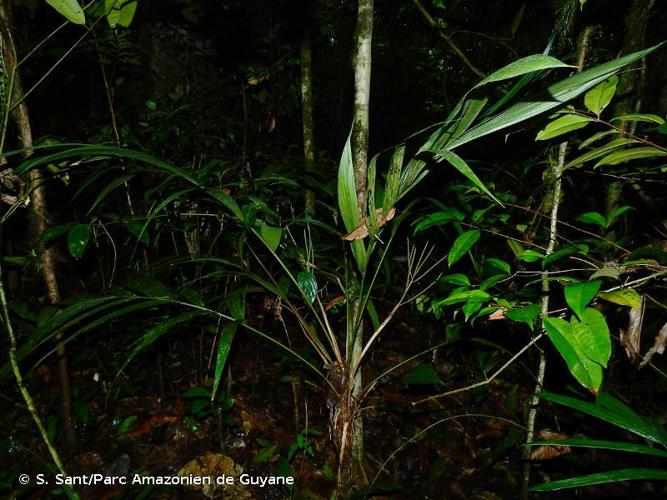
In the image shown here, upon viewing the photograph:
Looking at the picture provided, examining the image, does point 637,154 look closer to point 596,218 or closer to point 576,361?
point 596,218

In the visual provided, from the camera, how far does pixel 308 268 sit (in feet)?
3.84

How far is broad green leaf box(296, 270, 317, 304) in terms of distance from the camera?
42.1 inches

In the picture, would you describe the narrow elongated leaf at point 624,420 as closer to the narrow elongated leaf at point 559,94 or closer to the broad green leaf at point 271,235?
the narrow elongated leaf at point 559,94

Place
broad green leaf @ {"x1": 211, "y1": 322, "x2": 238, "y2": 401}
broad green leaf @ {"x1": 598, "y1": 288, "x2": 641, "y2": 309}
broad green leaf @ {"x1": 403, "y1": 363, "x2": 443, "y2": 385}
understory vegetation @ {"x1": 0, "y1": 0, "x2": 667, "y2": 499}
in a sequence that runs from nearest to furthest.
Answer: broad green leaf @ {"x1": 598, "y1": 288, "x2": 641, "y2": 309}
understory vegetation @ {"x1": 0, "y1": 0, "x2": 667, "y2": 499}
broad green leaf @ {"x1": 211, "y1": 322, "x2": 238, "y2": 401}
broad green leaf @ {"x1": 403, "y1": 363, "x2": 443, "y2": 385}

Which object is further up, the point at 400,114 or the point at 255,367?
the point at 400,114

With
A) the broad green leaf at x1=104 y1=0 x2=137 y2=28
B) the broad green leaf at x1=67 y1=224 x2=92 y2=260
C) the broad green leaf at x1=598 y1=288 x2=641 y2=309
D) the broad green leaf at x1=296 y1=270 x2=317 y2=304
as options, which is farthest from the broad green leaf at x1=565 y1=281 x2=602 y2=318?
the broad green leaf at x1=104 y1=0 x2=137 y2=28

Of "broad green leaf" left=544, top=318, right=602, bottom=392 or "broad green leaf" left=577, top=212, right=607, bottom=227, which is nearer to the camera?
"broad green leaf" left=544, top=318, right=602, bottom=392

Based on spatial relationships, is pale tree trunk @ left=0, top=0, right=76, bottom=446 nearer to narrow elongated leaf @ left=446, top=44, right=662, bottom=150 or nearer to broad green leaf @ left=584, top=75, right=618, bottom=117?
narrow elongated leaf @ left=446, top=44, right=662, bottom=150

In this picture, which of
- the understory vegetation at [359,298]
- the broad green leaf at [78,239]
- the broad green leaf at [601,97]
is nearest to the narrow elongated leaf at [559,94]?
the understory vegetation at [359,298]

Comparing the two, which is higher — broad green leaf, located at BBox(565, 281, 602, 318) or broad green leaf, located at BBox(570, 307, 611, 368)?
broad green leaf, located at BBox(565, 281, 602, 318)

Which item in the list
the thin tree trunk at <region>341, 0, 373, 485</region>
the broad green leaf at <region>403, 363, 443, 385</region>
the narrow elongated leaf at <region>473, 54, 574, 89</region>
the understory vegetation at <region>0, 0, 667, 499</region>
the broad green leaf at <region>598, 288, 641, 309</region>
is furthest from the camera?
the broad green leaf at <region>403, 363, 443, 385</region>

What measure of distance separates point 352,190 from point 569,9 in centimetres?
64

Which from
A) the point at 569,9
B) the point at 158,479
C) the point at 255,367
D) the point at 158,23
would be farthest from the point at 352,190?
the point at 158,23

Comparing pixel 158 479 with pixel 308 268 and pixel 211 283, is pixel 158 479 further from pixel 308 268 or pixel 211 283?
pixel 308 268
